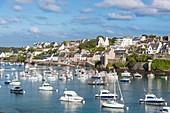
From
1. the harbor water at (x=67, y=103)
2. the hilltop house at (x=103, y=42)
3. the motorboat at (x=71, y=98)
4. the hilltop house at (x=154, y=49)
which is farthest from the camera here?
the hilltop house at (x=103, y=42)

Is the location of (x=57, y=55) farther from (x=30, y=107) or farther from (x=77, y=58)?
(x=30, y=107)

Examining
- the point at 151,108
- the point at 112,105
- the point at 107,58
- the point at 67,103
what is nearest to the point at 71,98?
the point at 67,103

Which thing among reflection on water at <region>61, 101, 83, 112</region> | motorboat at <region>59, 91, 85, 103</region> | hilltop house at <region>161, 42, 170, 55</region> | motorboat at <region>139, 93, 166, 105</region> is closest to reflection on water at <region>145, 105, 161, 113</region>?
motorboat at <region>139, 93, 166, 105</region>

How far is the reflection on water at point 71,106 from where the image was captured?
23.3 meters

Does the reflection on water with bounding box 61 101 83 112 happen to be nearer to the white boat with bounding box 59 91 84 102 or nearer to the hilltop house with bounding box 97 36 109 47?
the white boat with bounding box 59 91 84 102

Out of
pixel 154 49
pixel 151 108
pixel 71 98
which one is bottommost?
pixel 151 108

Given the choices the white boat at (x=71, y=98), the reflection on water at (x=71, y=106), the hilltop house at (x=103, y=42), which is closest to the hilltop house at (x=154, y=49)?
the hilltop house at (x=103, y=42)

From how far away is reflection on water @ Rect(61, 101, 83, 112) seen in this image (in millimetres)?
23312

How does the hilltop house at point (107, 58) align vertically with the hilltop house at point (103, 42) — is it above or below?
below

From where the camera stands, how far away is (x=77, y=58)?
257 ft

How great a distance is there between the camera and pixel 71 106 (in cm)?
2431

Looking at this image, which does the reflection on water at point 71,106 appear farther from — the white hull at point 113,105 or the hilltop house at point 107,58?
the hilltop house at point 107,58

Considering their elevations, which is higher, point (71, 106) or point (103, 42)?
point (103, 42)

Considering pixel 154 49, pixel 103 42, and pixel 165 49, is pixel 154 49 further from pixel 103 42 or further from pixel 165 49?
pixel 103 42
